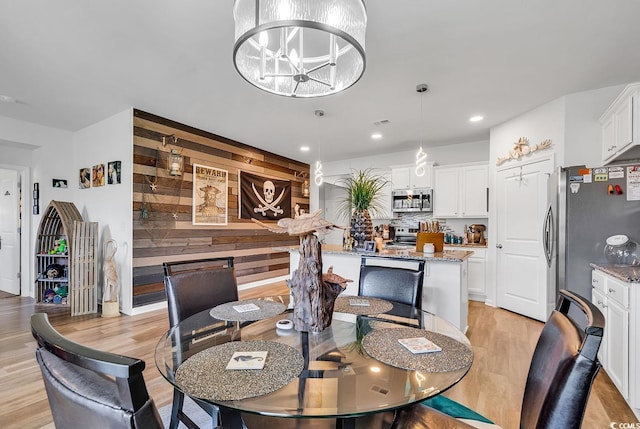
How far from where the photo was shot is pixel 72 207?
14.4 feet

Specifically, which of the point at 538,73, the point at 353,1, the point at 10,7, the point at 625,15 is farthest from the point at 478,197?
the point at 10,7

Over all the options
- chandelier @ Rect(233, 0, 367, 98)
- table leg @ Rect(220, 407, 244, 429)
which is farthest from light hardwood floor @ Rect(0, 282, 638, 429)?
chandelier @ Rect(233, 0, 367, 98)

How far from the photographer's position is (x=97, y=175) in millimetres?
4219

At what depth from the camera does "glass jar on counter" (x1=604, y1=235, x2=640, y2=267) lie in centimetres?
243

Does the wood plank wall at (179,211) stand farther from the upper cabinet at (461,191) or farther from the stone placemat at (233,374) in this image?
the stone placemat at (233,374)

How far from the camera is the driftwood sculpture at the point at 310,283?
1343 mm

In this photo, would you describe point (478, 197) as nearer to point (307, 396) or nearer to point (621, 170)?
point (621, 170)

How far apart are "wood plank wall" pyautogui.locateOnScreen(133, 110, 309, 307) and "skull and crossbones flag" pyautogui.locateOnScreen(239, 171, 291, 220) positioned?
0.45ft

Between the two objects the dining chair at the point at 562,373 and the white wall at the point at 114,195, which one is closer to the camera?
the dining chair at the point at 562,373

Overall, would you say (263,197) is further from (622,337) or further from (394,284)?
(622,337)

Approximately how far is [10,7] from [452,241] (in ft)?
18.7

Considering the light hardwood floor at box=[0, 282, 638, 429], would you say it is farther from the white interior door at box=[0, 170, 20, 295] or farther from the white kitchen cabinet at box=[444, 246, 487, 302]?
the white interior door at box=[0, 170, 20, 295]

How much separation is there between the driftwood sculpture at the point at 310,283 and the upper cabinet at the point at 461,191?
4247mm

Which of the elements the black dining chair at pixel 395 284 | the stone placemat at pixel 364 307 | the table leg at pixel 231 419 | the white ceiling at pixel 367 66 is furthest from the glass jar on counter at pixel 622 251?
the table leg at pixel 231 419
